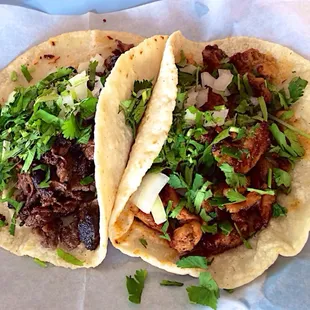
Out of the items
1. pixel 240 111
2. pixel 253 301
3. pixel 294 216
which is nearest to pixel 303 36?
pixel 240 111

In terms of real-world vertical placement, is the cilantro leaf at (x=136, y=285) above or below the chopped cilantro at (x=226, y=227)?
below

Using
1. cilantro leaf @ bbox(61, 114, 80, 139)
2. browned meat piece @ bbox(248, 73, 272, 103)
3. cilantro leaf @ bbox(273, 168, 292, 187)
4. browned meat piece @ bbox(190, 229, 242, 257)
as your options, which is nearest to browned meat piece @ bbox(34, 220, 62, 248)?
cilantro leaf @ bbox(61, 114, 80, 139)

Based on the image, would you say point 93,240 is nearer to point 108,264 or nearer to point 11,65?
point 108,264

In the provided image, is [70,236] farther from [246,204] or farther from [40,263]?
[246,204]

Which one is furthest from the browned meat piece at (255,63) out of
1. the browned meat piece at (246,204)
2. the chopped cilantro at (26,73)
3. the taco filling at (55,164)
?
the chopped cilantro at (26,73)

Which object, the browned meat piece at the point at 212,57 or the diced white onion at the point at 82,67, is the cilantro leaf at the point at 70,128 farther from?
the browned meat piece at the point at 212,57

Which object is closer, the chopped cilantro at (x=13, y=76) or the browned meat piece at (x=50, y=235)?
the browned meat piece at (x=50, y=235)
